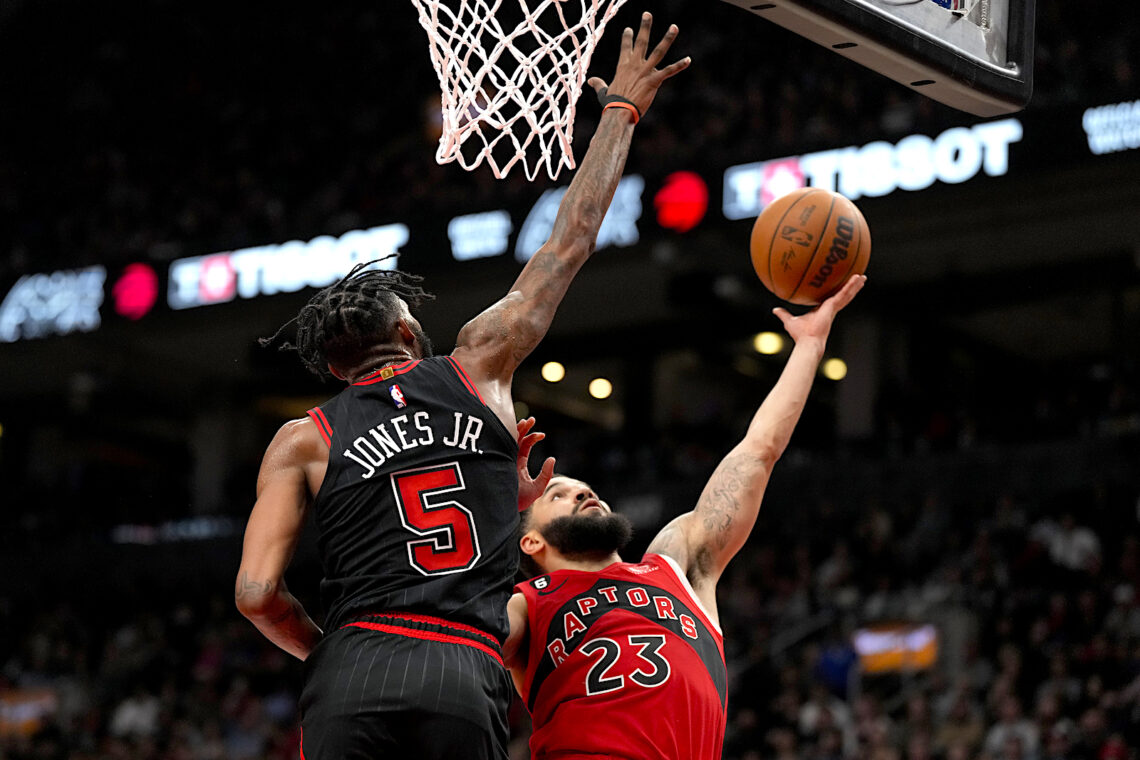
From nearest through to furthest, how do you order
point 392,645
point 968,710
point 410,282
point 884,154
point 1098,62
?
point 392,645, point 410,282, point 968,710, point 884,154, point 1098,62

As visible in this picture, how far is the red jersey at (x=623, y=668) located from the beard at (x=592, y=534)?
0.07m

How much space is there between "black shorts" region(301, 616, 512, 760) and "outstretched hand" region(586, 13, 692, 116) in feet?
4.71

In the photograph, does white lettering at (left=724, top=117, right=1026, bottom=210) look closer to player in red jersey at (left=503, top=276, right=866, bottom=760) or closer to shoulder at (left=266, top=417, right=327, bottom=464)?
player in red jersey at (left=503, top=276, right=866, bottom=760)

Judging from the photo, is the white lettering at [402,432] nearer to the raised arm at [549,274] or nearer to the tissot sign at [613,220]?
the raised arm at [549,274]

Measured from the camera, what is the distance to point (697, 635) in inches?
156

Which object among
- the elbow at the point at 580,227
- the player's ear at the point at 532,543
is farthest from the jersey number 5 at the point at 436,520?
the player's ear at the point at 532,543

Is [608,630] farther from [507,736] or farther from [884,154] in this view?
[884,154]

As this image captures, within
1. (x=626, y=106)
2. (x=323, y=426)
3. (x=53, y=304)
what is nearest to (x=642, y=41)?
(x=626, y=106)

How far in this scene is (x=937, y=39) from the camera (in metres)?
4.08

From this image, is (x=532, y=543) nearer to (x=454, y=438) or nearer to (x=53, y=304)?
(x=454, y=438)

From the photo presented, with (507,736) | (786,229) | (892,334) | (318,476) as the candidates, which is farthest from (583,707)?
(892,334)

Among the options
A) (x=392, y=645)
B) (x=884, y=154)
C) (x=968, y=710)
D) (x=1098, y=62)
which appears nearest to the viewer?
(x=392, y=645)

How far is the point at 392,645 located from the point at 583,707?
1.01m

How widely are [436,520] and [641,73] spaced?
4.38 ft
